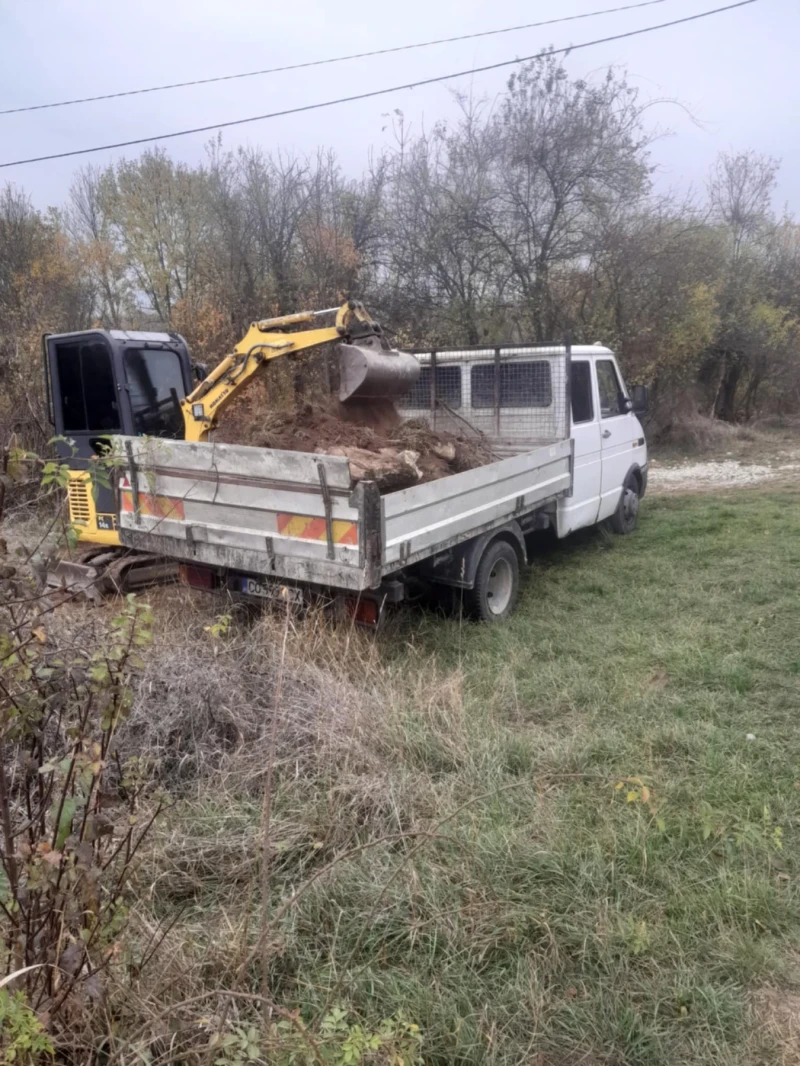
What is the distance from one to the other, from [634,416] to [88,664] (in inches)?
317

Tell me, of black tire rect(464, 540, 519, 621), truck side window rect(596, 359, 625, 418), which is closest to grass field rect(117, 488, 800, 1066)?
black tire rect(464, 540, 519, 621)

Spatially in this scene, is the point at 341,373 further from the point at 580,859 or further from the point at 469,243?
the point at 469,243

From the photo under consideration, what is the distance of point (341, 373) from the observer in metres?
6.01

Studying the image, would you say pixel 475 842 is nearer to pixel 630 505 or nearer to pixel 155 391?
pixel 155 391

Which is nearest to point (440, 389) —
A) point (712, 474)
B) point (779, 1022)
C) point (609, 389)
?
point (609, 389)

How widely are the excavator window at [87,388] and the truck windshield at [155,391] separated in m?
0.18

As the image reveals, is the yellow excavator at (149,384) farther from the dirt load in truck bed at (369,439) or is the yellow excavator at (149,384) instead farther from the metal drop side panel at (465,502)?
the metal drop side panel at (465,502)

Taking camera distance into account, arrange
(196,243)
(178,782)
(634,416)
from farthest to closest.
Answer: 1. (196,243)
2. (634,416)
3. (178,782)

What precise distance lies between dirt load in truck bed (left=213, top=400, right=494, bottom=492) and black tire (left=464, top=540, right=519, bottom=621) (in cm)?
74

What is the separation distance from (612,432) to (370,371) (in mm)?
3297

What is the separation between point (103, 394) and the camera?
6.46 m

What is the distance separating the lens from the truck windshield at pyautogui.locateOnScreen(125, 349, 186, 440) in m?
6.51

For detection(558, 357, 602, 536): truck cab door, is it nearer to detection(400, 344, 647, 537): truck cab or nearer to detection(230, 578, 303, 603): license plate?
detection(400, 344, 647, 537): truck cab

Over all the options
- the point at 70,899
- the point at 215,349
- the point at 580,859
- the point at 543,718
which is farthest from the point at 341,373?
the point at 215,349
